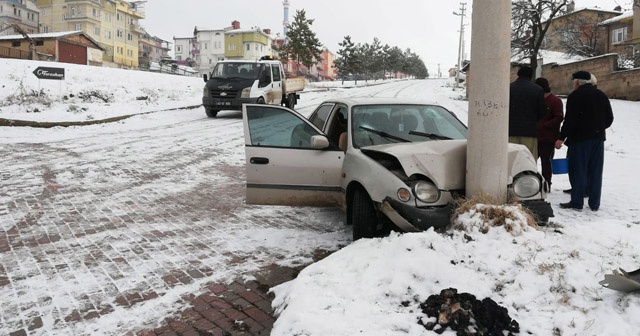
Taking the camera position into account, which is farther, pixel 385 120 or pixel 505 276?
pixel 385 120

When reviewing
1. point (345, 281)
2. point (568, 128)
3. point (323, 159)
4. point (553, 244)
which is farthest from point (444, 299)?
point (568, 128)

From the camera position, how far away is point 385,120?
5.32 metres

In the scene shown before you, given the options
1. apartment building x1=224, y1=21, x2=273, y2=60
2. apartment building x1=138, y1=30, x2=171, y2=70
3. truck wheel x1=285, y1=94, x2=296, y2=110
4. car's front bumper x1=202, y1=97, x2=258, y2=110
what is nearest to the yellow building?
apartment building x1=138, y1=30, x2=171, y2=70

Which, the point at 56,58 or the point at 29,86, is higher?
the point at 56,58

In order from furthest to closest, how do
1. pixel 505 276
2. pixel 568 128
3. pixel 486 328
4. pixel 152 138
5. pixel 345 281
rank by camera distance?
pixel 152 138, pixel 568 128, pixel 345 281, pixel 505 276, pixel 486 328

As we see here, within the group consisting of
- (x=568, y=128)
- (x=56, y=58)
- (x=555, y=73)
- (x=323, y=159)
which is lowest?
(x=323, y=159)

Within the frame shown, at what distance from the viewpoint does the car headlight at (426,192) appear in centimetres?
385

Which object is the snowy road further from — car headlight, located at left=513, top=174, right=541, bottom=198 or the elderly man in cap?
the elderly man in cap

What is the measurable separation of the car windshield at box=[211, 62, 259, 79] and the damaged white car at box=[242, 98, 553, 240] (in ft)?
41.4

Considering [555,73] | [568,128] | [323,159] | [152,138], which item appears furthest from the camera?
[555,73]

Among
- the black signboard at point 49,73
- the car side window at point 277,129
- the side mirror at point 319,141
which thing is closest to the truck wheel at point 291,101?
the black signboard at point 49,73

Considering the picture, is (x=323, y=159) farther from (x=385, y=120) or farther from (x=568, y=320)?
(x=568, y=320)

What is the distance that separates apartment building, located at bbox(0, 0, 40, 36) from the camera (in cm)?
7575

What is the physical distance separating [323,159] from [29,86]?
65.5ft
